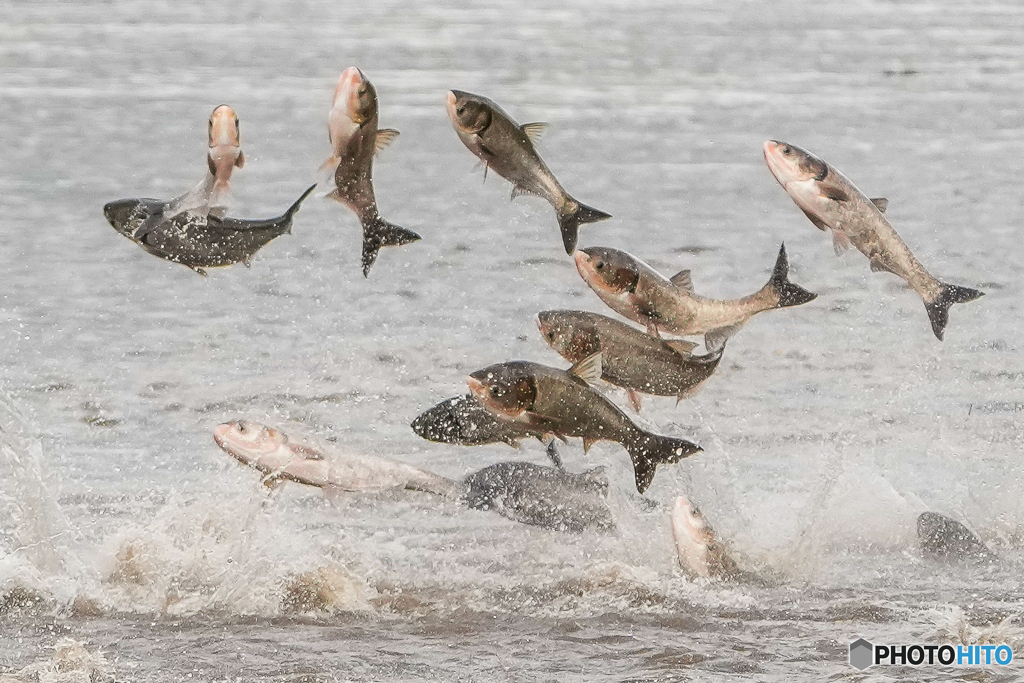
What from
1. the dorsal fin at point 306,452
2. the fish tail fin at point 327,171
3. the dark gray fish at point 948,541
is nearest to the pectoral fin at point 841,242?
the dark gray fish at point 948,541

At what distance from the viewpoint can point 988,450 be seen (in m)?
8.15

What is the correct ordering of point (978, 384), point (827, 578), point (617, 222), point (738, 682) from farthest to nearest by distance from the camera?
point (617, 222), point (978, 384), point (827, 578), point (738, 682)

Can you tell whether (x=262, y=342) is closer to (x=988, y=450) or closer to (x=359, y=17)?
(x=988, y=450)

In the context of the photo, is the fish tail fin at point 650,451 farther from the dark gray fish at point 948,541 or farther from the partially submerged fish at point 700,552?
the dark gray fish at point 948,541

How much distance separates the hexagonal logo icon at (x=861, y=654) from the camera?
5.59 meters

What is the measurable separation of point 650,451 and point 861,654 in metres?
1.04

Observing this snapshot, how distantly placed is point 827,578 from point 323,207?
8.63m

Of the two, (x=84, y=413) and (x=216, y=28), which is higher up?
(x=216, y=28)

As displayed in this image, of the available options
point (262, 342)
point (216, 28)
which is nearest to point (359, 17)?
point (216, 28)

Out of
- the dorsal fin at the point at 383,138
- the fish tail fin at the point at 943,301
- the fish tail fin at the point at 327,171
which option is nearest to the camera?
the fish tail fin at the point at 327,171

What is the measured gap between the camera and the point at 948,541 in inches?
266

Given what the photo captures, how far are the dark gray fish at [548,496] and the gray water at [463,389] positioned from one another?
0.58 feet

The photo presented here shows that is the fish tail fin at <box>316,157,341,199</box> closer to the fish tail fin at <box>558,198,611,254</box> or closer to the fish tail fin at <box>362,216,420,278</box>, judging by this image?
the fish tail fin at <box>362,216,420,278</box>

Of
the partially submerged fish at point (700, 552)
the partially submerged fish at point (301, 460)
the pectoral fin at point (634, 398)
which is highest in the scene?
the pectoral fin at point (634, 398)
